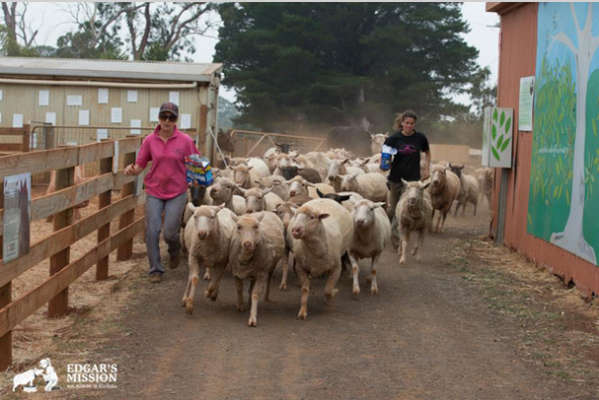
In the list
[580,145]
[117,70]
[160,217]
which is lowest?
[160,217]

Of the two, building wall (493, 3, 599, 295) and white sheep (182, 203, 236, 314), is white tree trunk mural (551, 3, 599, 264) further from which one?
white sheep (182, 203, 236, 314)

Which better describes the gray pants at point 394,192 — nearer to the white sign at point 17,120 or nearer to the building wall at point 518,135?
the building wall at point 518,135

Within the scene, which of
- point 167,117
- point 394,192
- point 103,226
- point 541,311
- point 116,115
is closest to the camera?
point 541,311

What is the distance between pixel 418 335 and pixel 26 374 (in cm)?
350

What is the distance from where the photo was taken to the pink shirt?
338 inches

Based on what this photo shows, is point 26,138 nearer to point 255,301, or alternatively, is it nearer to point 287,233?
point 287,233

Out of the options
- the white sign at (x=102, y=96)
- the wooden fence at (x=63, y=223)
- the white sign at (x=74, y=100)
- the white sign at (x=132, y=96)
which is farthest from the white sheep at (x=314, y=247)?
the white sign at (x=74, y=100)

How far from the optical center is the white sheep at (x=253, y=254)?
7.30 meters

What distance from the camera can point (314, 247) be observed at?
789 cm

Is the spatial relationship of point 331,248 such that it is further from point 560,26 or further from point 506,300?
point 560,26

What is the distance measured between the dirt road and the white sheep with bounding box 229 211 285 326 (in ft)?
1.00

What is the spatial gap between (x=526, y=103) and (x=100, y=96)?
12.0m

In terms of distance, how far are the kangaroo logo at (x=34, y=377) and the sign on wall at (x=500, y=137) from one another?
9374mm

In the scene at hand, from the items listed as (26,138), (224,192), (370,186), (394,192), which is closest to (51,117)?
(26,138)
